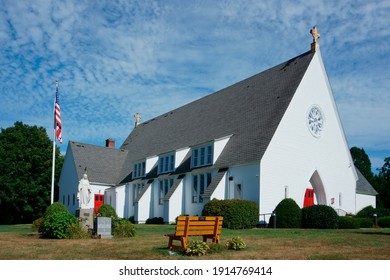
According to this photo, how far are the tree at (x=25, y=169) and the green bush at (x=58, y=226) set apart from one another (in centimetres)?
3724

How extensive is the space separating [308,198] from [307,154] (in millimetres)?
3227

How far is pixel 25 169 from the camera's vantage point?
5622cm

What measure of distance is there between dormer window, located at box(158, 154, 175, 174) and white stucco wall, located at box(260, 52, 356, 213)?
11153mm

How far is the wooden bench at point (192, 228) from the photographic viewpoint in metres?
13.7

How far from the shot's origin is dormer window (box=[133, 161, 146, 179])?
146ft

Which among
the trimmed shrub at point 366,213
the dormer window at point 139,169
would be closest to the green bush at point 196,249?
the trimmed shrub at point 366,213

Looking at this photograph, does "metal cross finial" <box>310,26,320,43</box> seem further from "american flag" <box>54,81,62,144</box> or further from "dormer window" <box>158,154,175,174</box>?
"american flag" <box>54,81,62,144</box>

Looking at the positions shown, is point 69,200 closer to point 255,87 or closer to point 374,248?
point 255,87

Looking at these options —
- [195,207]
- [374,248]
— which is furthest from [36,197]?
[374,248]

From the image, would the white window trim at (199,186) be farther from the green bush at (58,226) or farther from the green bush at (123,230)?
the green bush at (58,226)

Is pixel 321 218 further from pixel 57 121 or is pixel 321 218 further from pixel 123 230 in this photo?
pixel 57 121

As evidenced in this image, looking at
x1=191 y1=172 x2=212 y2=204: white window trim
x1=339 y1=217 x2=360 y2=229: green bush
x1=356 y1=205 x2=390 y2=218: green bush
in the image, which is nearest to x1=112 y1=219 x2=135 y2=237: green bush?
x1=191 y1=172 x2=212 y2=204: white window trim
